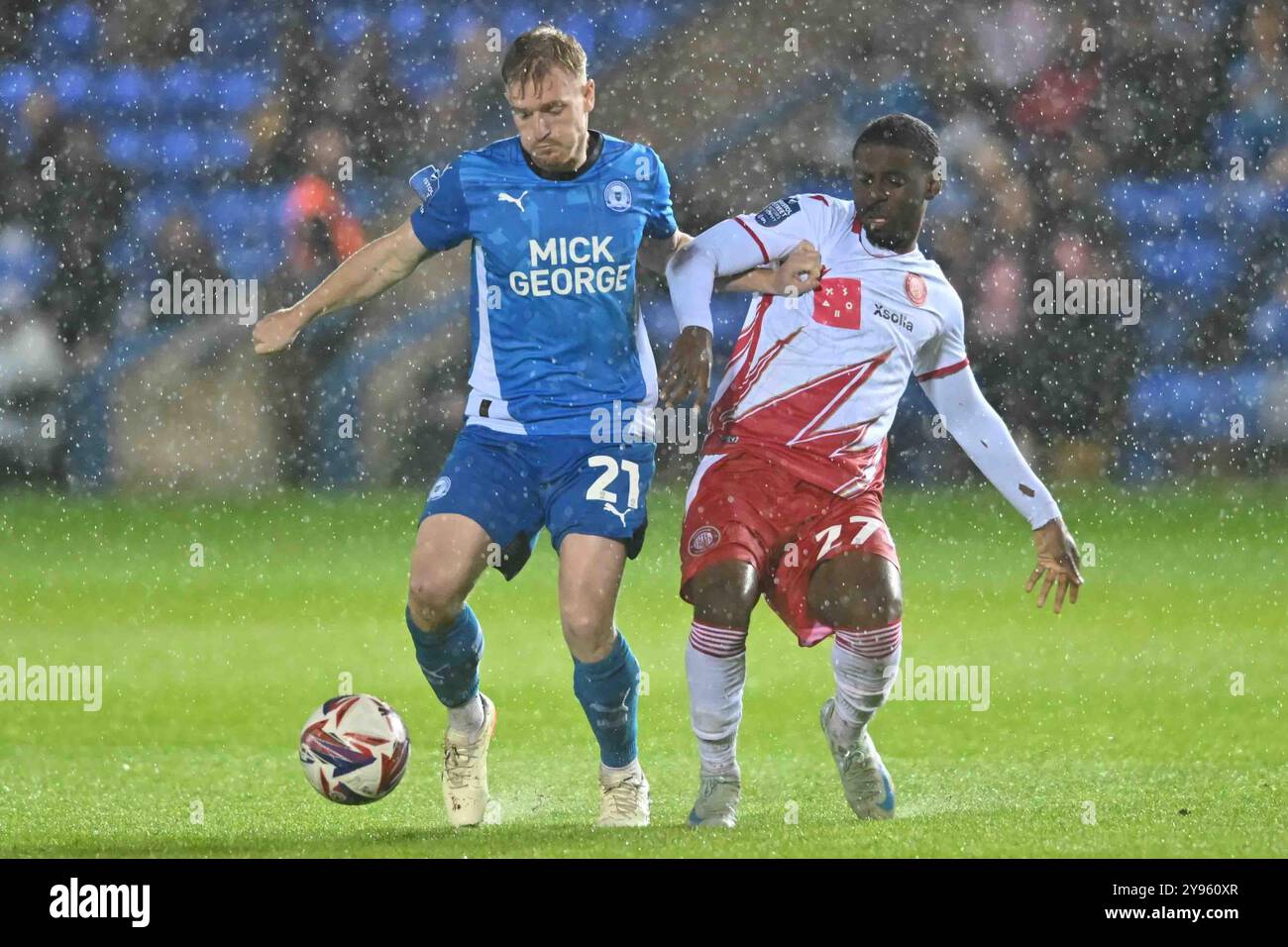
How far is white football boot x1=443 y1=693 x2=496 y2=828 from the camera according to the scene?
18.1 feet

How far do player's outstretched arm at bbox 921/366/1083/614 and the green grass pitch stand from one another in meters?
0.75

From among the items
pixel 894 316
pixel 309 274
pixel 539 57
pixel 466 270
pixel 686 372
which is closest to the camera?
pixel 686 372

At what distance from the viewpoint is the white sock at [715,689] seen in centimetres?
523

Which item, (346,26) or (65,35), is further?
(65,35)

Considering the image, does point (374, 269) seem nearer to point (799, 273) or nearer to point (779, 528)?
point (799, 273)

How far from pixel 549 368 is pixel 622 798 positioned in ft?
4.27

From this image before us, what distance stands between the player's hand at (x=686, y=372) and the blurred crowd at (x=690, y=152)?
28.3 feet

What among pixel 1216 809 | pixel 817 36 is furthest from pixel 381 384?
pixel 1216 809

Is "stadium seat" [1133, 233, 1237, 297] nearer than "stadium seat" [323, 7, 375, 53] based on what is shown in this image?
Yes

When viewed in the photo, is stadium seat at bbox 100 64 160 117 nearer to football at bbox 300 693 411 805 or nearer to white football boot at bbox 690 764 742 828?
football at bbox 300 693 411 805

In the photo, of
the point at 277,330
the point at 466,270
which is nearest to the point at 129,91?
the point at 466,270

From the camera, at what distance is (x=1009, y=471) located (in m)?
5.67

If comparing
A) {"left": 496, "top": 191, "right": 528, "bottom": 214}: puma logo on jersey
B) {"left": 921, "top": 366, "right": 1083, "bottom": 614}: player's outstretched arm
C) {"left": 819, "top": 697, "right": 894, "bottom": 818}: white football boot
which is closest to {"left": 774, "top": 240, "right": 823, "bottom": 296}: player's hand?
{"left": 921, "top": 366, "right": 1083, "bottom": 614}: player's outstretched arm

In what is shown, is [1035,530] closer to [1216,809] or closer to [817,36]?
[1216,809]
